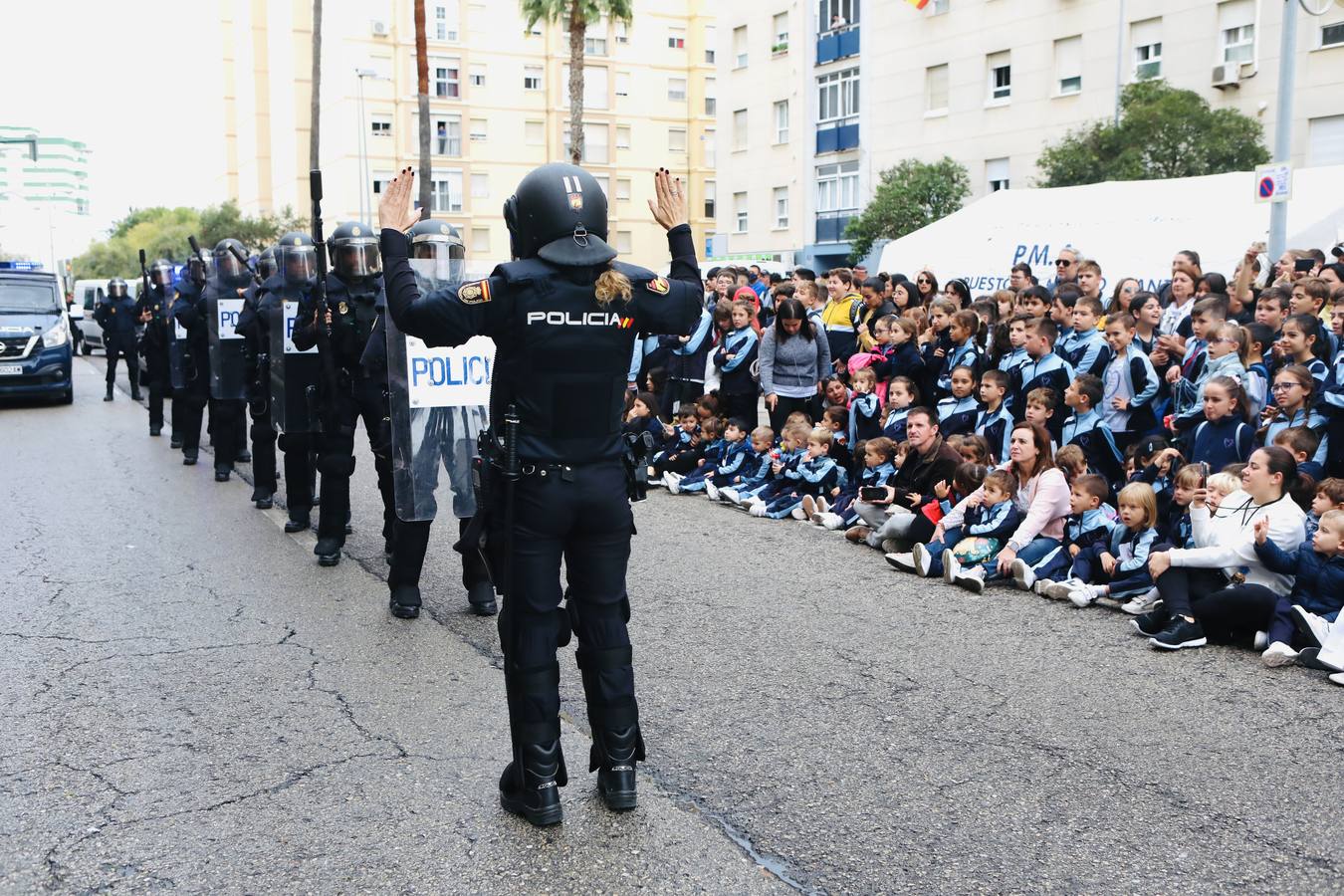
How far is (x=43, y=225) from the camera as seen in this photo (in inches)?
1673

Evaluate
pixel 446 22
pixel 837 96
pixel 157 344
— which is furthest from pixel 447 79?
pixel 157 344

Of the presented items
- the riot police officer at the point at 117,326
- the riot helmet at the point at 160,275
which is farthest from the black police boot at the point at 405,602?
the riot police officer at the point at 117,326

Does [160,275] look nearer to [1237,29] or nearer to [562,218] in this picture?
[562,218]

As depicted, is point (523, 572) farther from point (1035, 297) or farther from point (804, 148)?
point (804, 148)

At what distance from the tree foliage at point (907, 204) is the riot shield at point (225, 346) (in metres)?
23.7

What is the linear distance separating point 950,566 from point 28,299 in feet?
58.3

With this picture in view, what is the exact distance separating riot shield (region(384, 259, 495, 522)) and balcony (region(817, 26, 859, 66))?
120 feet

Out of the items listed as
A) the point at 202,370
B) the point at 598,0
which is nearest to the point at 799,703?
the point at 202,370

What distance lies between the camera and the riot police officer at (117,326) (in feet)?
67.7

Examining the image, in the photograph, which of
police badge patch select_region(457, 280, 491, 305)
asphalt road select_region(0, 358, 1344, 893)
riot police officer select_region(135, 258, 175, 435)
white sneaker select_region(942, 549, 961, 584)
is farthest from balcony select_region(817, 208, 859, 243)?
police badge patch select_region(457, 280, 491, 305)

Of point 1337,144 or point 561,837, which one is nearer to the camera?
point 561,837

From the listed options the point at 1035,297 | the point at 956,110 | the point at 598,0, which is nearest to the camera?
the point at 1035,297

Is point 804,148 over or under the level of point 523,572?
over

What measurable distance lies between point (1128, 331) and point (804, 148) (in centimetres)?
3589
